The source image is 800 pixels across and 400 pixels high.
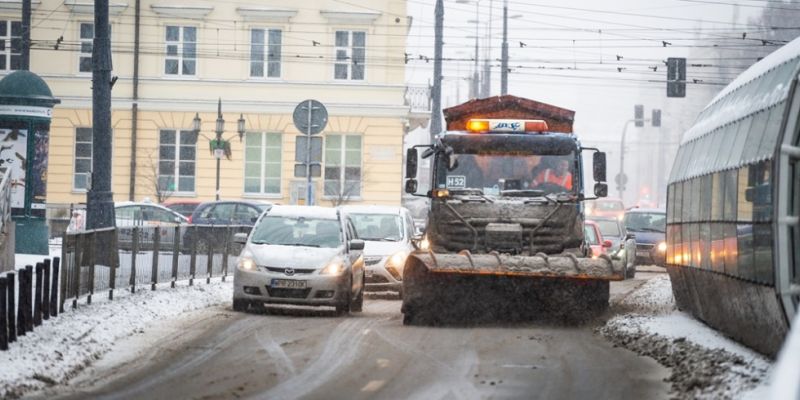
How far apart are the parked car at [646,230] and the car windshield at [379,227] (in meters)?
13.5

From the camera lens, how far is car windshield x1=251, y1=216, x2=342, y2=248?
69.9 feet

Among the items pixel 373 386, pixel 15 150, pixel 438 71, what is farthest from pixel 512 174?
pixel 438 71

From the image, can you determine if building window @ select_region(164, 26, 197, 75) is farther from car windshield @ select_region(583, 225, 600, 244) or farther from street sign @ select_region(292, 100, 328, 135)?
street sign @ select_region(292, 100, 328, 135)

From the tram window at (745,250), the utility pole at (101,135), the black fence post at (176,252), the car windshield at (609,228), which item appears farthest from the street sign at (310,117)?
the tram window at (745,250)

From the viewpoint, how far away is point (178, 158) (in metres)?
54.1

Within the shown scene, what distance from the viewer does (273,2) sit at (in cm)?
5444

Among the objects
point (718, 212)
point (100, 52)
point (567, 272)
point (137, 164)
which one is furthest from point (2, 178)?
point (137, 164)

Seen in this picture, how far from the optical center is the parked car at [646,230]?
130ft

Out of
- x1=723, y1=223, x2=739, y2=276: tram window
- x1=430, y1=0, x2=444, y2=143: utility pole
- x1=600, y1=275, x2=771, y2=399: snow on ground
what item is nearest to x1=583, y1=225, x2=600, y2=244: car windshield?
x1=430, y1=0, x2=444, y2=143: utility pole

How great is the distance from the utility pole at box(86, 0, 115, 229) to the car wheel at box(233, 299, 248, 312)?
4.66 meters

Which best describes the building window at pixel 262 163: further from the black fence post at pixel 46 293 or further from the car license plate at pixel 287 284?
the black fence post at pixel 46 293

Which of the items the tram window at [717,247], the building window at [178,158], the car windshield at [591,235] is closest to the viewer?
the tram window at [717,247]

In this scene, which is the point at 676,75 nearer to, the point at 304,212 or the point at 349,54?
the point at 349,54

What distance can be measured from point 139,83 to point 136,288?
33.8 metres
